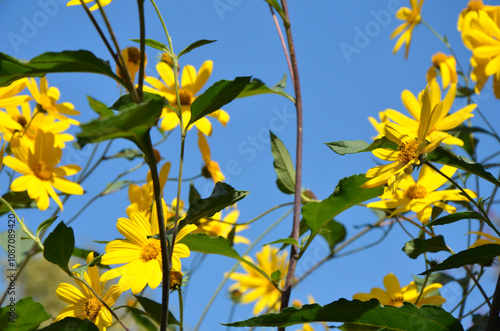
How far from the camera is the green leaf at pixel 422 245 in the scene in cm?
69

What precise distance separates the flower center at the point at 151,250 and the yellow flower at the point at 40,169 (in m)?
0.29

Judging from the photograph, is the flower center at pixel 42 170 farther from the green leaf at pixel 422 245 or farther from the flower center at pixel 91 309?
the green leaf at pixel 422 245

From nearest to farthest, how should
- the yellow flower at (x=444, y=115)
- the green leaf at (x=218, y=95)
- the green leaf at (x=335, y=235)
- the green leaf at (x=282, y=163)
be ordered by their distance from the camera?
the green leaf at (x=218, y=95) < the yellow flower at (x=444, y=115) < the green leaf at (x=282, y=163) < the green leaf at (x=335, y=235)

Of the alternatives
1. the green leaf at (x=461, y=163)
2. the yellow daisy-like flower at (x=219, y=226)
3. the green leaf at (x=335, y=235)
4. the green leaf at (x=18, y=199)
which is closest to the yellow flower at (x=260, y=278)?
the yellow daisy-like flower at (x=219, y=226)

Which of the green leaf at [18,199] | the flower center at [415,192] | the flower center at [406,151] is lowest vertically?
the green leaf at [18,199]

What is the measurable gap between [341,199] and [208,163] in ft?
1.17

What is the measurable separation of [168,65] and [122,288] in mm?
419

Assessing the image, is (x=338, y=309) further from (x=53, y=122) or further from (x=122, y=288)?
(x=53, y=122)

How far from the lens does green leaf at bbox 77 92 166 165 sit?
34 cm

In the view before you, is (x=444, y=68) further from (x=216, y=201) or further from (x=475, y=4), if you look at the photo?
(x=216, y=201)

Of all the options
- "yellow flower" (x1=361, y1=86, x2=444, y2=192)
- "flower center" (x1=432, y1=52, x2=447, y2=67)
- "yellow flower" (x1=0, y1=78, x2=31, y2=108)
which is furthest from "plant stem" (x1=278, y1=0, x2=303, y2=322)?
"flower center" (x1=432, y1=52, x2=447, y2=67)

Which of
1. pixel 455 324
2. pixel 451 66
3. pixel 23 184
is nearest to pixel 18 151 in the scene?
pixel 23 184

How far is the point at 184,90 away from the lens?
91 cm

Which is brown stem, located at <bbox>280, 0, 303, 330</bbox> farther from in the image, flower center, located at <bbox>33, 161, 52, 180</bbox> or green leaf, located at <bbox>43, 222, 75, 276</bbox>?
Answer: flower center, located at <bbox>33, 161, 52, 180</bbox>
